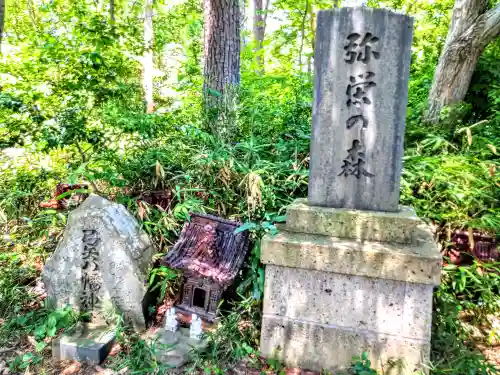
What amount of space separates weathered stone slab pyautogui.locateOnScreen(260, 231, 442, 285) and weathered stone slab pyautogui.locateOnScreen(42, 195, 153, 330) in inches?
44.2

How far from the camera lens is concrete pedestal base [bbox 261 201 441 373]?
6.91 feet

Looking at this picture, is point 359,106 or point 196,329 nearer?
point 359,106

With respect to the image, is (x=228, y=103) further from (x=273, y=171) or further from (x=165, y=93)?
(x=165, y=93)

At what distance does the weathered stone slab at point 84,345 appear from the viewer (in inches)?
92.4

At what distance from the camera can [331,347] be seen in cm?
225

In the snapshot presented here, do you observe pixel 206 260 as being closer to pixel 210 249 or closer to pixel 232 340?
pixel 210 249

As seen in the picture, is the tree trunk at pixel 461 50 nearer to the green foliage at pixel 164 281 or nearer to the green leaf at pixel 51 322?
the green foliage at pixel 164 281

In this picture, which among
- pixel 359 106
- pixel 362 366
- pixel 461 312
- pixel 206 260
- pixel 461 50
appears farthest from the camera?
pixel 461 50

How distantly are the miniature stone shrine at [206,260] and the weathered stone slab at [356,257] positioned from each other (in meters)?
0.38

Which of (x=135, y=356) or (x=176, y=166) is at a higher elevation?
(x=176, y=166)

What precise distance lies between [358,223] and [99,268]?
2052 mm

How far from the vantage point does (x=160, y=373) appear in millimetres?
2178

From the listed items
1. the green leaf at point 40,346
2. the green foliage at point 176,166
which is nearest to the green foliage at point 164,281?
the green foliage at point 176,166

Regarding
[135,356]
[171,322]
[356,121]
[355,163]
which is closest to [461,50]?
[356,121]
